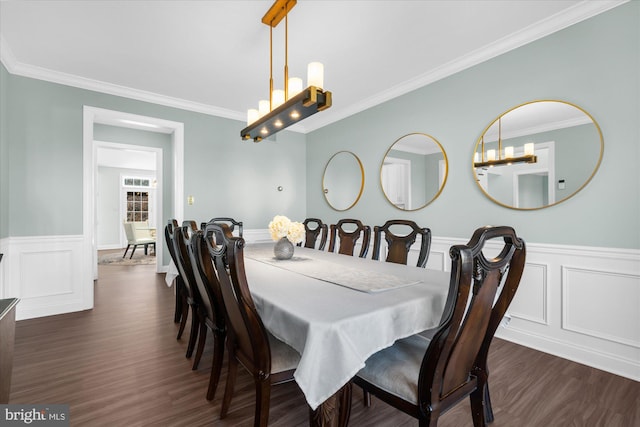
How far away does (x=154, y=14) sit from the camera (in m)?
2.36

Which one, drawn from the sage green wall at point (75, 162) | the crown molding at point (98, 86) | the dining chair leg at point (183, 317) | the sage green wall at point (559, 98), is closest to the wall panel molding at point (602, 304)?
the sage green wall at point (559, 98)

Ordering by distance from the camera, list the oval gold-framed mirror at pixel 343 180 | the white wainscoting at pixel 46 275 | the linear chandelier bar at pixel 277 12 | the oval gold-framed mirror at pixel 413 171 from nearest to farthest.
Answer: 1. the linear chandelier bar at pixel 277 12
2. the white wainscoting at pixel 46 275
3. the oval gold-framed mirror at pixel 413 171
4. the oval gold-framed mirror at pixel 343 180

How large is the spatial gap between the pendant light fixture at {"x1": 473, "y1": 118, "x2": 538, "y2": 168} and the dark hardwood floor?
162 centimetres

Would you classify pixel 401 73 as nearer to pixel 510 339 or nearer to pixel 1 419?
pixel 510 339

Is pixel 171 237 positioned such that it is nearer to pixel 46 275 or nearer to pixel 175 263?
pixel 175 263

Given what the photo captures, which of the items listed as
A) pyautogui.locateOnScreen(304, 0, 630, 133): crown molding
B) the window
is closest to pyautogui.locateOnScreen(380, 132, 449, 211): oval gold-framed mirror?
pyautogui.locateOnScreen(304, 0, 630, 133): crown molding

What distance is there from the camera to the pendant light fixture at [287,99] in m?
2.00

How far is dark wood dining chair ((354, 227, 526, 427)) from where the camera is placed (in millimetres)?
1004

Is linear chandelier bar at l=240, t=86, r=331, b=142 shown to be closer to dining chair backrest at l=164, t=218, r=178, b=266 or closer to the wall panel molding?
dining chair backrest at l=164, t=218, r=178, b=266

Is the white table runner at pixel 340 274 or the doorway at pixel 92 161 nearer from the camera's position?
the white table runner at pixel 340 274

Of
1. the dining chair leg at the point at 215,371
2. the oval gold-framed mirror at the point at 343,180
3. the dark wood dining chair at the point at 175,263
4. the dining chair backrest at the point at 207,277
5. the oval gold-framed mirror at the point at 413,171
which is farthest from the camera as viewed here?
the oval gold-framed mirror at the point at 343,180

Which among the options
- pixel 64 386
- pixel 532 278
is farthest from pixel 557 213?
pixel 64 386

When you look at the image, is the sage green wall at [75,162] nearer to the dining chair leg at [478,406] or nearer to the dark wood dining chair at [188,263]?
the dark wood dining chair at [188,263]

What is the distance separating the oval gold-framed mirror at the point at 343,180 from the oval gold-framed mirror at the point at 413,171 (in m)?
0.49
